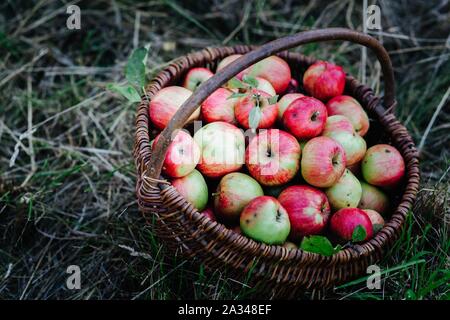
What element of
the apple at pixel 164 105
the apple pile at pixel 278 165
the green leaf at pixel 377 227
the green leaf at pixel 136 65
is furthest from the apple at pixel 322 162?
the green leaf at pixel 136 65

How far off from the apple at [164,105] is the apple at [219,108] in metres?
0.09

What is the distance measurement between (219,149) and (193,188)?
16cm

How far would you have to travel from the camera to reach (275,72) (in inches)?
81.3

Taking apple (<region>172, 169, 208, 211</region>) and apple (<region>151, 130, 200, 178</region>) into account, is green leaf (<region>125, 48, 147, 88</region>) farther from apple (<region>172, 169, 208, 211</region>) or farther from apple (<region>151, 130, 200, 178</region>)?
apple (<region>172, 169, 208, 211</region>)

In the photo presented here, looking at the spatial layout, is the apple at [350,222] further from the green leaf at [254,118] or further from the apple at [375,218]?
the green leaf at [254,118]

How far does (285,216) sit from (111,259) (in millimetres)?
764

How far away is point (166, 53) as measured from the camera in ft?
9.53

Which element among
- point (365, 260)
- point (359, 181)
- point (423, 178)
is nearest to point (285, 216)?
point (365, 260)

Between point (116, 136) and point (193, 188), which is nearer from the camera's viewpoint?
point (193, 188)

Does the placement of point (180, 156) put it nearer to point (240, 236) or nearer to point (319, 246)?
point (240, 236)

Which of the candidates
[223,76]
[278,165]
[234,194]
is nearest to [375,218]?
[278,165]

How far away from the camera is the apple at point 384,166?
1907mm
